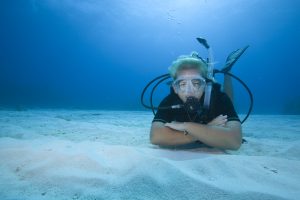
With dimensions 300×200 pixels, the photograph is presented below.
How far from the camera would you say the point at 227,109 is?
3629 millimetres

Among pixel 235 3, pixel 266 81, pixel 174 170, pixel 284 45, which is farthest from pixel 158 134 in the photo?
pixel 266 81

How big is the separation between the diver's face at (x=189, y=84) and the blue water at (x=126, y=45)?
1125cm

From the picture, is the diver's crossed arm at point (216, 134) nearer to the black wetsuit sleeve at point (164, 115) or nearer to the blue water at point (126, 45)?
the black wetsuit sleeve at point (164, 115)

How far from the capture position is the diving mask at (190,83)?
338 centimetres

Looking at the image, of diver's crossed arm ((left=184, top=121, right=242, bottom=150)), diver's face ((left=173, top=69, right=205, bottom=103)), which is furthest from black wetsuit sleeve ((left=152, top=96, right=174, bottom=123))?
diver's crossed arm ((left=184, top=121, right=242, bottom=150))

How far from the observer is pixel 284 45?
258ft

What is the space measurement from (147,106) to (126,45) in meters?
84.6

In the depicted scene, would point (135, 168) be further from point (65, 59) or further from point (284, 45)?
point (65, 59)

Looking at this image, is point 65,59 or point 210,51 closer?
point 210,51

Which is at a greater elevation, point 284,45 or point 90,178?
point 284,45

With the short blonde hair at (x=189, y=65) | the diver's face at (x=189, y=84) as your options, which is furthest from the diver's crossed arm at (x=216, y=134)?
the short blonde hair at (x=189, y=65)

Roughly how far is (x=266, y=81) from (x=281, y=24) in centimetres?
7682

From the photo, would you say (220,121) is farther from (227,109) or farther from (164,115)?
(164,115)

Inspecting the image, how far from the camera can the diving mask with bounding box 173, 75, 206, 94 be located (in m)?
3.38
